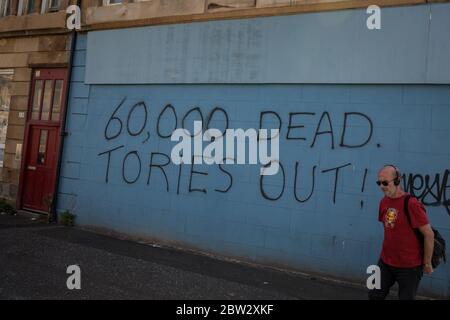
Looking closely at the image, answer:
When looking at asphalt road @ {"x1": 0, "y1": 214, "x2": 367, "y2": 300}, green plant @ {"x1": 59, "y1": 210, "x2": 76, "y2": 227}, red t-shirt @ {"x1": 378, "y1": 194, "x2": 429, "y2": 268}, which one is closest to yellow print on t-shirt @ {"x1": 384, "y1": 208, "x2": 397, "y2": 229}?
red t-shirt @ {"x1": 378, "y1": 194, "x2": 429, "y2": 268}

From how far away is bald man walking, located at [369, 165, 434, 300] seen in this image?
13.6 ft

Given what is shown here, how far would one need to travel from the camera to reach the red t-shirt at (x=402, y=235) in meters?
4.17

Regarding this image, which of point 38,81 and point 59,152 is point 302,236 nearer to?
point 59,152

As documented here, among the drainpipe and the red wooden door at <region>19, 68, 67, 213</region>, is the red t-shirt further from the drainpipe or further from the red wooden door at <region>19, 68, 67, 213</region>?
the red wooden door at <region>19, 68, 67, 213</region>

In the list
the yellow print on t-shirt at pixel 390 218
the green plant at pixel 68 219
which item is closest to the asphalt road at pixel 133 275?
the green plant at pixel 68 219

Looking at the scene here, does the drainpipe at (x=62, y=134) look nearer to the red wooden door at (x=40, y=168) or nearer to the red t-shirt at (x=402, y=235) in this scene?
the red wooden door at (x=40, y=168)

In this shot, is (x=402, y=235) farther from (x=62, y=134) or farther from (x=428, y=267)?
(x=62, y=134)

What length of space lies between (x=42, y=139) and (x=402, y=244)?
7.80 metres

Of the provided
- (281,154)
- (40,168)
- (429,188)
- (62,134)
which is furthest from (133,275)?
(40,168)

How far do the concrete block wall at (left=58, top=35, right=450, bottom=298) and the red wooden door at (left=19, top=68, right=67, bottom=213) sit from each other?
2.31 feet

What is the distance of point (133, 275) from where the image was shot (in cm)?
615

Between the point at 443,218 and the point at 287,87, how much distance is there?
109 inches

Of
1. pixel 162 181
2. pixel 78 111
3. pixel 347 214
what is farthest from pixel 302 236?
pixel 78 111

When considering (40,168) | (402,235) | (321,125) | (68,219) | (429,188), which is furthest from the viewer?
(40,168)
